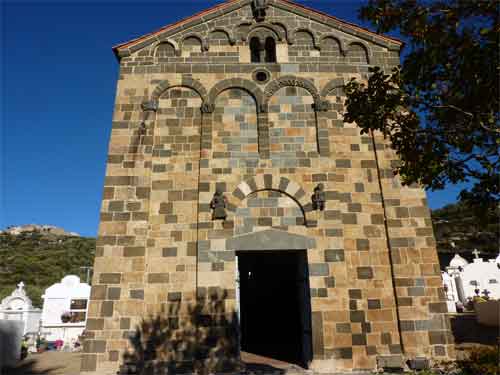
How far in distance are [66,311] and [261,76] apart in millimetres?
16067

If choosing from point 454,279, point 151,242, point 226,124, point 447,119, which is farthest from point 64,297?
point 454,279

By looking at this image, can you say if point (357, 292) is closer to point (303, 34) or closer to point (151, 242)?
point (151, 242)

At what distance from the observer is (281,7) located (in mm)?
12180

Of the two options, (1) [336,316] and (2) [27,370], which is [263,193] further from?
(2) [27,370]


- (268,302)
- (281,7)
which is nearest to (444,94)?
(281,7)

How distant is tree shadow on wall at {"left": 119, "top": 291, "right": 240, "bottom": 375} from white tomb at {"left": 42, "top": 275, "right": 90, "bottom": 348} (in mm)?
11217

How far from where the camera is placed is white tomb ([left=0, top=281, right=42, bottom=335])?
18297 millimetres

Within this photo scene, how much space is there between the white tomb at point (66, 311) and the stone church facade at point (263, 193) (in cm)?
1165

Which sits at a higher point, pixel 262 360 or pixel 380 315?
pixel 380 315

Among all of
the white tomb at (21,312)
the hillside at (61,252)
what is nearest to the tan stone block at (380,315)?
the white tomb at (21,312)

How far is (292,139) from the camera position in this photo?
10.7 metres

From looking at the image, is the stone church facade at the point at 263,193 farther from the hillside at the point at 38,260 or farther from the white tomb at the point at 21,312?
the hillside at the point at 38,260

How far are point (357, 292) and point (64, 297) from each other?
1654 centimetres

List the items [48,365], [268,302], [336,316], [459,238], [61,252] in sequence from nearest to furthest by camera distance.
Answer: [336,316] → [48,365] → [268,302] → [459,238] → [61,252]
